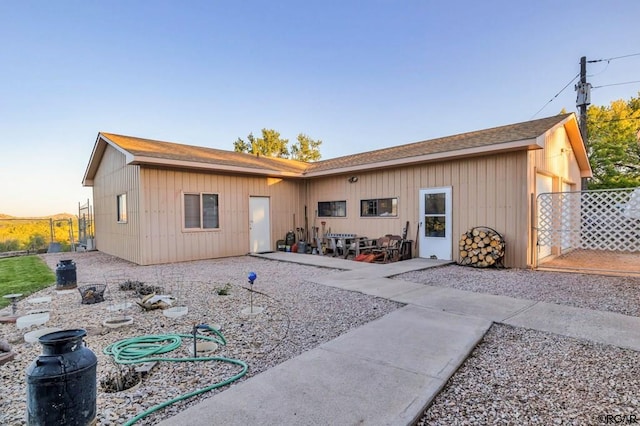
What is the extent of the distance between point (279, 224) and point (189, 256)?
10.7 feet

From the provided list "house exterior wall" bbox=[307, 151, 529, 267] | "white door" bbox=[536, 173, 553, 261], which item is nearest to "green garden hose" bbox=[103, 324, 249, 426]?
"house exterior wall" bbox=[307, 151, 529, 267]

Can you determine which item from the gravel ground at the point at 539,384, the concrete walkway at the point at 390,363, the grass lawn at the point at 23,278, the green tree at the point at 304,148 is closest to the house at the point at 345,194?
the grass lawn at the point at 23,278

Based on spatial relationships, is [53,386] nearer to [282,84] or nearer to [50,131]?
[282,84]

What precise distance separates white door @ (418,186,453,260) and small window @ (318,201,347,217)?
2.89 m

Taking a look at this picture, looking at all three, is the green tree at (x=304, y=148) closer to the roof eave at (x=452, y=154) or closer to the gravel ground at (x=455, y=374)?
the roof eave at (x=452, y=154)

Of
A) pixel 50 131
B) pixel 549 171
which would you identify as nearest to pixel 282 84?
pixel 50 131

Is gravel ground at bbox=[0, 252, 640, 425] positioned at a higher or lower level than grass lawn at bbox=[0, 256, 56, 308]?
higher

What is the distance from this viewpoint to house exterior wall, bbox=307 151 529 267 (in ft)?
23.6

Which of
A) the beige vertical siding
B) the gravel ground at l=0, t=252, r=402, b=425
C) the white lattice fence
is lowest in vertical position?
the gravel ground at l=0, t=252, r=402, b=425

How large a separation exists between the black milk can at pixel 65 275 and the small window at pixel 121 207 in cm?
417

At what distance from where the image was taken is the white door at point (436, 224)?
826 centimetres

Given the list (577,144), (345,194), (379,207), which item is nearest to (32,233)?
(345,194)

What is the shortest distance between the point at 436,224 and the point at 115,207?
1026 centimetres

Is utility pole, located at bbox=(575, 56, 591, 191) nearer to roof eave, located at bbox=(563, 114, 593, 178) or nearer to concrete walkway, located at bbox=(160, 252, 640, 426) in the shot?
roof eave, located at bbox=(563, 114, 593, 178)
